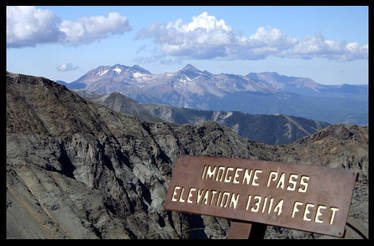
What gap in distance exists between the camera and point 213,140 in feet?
199

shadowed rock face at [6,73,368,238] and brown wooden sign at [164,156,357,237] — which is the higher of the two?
brown wooden sign at [164,156,357,237]

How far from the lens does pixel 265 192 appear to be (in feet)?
29.6

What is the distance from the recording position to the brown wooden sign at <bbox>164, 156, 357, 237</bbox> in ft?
27.7

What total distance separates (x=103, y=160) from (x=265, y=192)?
129 feet

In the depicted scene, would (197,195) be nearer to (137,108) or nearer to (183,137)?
(183,137)

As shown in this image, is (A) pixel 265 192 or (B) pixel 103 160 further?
(B) pixel 103 160

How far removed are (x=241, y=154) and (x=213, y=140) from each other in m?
4.17

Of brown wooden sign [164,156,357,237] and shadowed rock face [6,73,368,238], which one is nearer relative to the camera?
brown wooden sign [164,156,357,237]

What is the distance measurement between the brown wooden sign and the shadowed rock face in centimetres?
2375

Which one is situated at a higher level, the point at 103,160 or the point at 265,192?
the point at 265,192

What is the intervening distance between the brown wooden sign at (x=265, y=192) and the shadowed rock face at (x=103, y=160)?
23.7m

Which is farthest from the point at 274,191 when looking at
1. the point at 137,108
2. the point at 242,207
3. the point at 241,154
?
the point at 137,108

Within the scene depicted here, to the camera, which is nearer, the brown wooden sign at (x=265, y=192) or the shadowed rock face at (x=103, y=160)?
the brown wooden sign at (x=265, y=192)

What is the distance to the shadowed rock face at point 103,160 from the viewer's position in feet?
119
